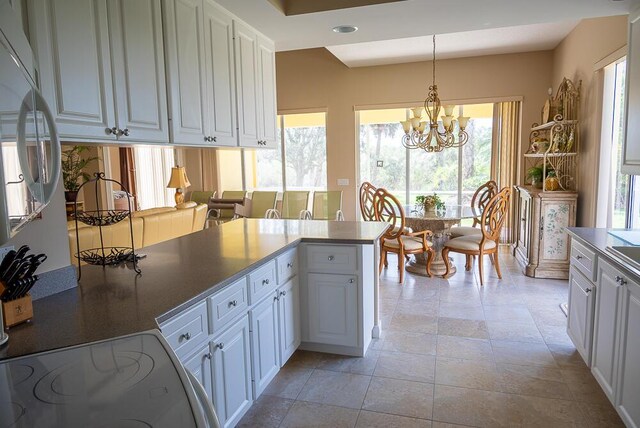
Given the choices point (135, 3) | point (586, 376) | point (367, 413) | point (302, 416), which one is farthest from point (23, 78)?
point (586, 376)

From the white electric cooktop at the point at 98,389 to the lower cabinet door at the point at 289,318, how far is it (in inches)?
57.9

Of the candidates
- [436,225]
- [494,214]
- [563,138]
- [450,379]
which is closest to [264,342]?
[450,379]

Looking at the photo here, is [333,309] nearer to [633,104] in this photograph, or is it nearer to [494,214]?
[633,104]

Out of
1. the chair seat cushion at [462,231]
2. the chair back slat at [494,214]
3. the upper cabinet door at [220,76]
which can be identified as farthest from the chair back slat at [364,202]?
the upper cabinet door at [220,76]

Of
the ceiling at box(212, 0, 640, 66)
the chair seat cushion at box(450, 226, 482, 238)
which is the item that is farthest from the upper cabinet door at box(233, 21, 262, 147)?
the chair seat cushion at box(450, 226, 482, 238)

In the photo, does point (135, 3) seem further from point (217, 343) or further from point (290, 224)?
point (290, 224)

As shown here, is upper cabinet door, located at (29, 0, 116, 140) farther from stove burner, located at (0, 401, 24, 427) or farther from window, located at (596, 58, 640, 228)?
window, located at (596, 58, 640, 228)

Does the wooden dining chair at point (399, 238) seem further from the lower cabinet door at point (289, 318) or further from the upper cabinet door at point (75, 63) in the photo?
the upper cabinet door at point (75, 63)

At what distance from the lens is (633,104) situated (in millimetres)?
2686

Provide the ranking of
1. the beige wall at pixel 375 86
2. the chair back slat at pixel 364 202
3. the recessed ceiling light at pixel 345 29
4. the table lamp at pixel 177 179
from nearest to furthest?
1. the recessed ceiling light at pixel 345 29
2. the chair back slat at pixel 364 202
3. the beige wall at pixel 375 86
4. the table lamp at pixel 177 179

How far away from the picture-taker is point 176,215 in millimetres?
4578

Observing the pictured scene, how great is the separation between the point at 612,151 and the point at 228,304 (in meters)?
3.95

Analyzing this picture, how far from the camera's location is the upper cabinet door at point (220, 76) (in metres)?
2.58

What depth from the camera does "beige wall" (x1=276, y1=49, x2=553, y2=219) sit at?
20.0 ft
